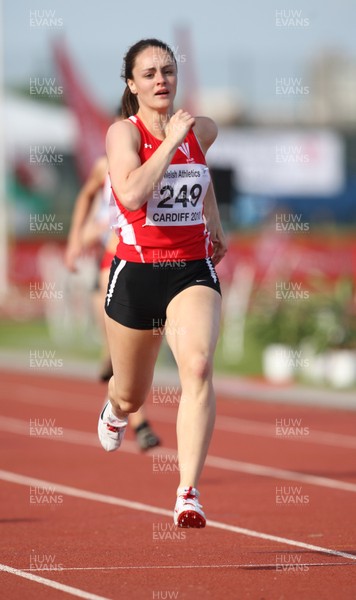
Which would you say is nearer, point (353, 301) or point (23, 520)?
point (23, 520)

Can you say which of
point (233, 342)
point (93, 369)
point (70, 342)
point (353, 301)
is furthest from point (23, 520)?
point (70, 342)

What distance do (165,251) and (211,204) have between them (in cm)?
61

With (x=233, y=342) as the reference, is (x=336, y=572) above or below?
above

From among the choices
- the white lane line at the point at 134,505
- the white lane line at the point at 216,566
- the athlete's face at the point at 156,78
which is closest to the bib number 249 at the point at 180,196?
the athlete's face at the point at 156,78

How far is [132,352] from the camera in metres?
5.97

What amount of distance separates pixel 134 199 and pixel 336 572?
76.1 inches

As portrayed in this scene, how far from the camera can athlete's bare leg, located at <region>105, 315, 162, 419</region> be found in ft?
19.5

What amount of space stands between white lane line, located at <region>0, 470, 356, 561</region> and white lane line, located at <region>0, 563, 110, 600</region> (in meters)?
1.42

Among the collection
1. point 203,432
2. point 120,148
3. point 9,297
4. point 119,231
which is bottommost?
point 9,297

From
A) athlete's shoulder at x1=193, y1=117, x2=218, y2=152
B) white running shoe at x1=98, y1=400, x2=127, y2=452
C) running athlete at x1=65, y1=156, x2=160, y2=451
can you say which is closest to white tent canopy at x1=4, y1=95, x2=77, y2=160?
running athlete at x1=65, y1=156, x2=160, y2=451

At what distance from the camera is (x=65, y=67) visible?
30.6 m

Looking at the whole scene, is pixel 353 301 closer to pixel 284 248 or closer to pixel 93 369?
pixel 93 369

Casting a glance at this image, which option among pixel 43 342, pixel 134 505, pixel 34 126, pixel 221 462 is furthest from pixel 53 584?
pixel 34 126

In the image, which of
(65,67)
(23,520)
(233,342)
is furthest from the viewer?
(65,67)
